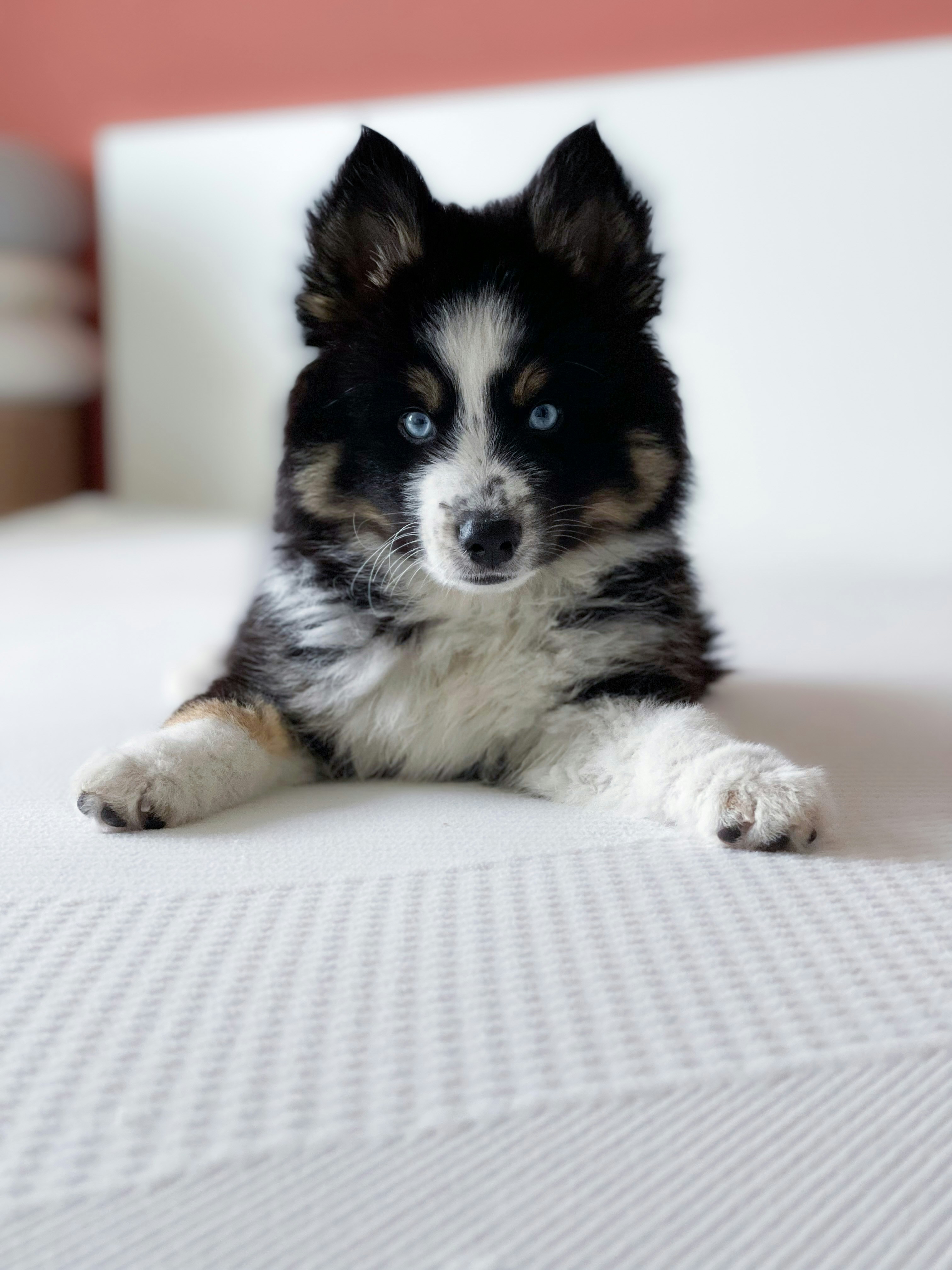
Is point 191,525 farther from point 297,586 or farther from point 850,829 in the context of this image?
point 850,829

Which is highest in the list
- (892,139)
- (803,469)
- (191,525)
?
(892,139)

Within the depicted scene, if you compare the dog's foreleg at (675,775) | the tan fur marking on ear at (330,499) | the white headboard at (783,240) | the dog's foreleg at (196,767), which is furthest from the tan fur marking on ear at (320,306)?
the white headboard at (783,240)

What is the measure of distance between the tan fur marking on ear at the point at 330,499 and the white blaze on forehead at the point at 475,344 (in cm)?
22

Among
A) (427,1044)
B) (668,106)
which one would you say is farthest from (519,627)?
(668,106)

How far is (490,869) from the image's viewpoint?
1.59 meters

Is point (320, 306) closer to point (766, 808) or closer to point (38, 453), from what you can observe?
point (766, 808)

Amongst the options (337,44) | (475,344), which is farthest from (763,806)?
(337,44)

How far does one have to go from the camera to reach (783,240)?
448 cm

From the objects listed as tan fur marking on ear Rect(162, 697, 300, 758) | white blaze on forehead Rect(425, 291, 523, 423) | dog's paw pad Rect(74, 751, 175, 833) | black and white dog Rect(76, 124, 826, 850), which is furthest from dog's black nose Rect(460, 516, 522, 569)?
dog's paw pad Rect(74, 751, 175, 833)

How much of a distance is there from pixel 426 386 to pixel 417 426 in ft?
0.20

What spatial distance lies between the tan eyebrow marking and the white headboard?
7.68 feet

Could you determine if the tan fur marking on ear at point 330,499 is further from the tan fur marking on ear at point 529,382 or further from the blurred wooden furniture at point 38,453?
the blurred wooden furniture at point 38,453

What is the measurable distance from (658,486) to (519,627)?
305 mm

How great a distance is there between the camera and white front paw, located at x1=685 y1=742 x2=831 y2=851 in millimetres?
1620
